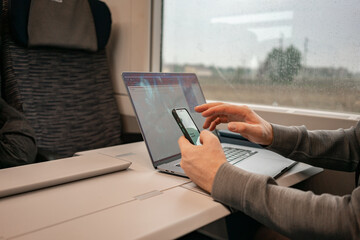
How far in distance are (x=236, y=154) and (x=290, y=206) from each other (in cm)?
47

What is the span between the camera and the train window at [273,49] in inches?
49.1

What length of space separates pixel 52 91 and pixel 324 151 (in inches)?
49.5

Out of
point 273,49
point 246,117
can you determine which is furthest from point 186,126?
point 273,49

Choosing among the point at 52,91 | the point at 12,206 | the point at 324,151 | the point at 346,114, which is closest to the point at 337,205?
the point at 324,151

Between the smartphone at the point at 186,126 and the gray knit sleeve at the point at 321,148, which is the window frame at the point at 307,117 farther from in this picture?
the smartphone at the point at 186,126

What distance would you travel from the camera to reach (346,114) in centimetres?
124

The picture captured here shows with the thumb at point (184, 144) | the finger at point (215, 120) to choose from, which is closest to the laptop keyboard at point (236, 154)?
the finger at point (215, 120)

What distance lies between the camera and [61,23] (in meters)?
1.51

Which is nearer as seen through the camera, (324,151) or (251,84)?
(324,151)

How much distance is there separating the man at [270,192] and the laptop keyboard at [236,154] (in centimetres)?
12

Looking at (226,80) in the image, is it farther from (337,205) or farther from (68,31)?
(337,205)

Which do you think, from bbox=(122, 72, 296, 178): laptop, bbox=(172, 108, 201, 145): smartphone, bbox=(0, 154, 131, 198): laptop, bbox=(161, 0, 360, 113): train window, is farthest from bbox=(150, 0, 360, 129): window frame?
bbox=(0, 154, 131, 198): laptop

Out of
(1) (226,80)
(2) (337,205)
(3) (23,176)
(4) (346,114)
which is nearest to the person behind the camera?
(2) (337,205)

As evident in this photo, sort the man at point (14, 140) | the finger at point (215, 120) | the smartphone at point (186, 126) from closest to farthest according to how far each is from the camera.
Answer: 1. the smartphone at point (186, 126)
2. the finger at point (215, 120)
3. the man at point (14, 140)
